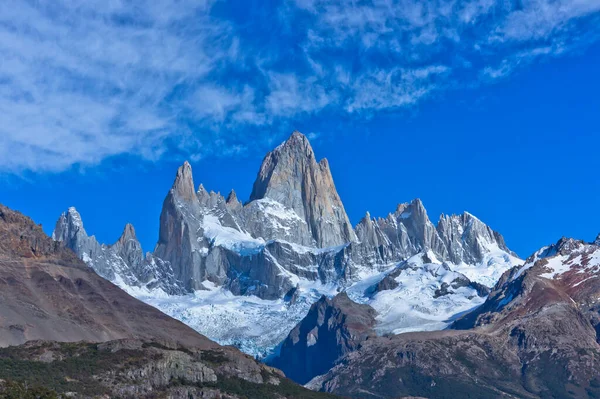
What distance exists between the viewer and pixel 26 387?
→ 184250 millimetres

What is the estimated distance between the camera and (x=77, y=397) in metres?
190

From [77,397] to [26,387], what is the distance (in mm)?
8970
